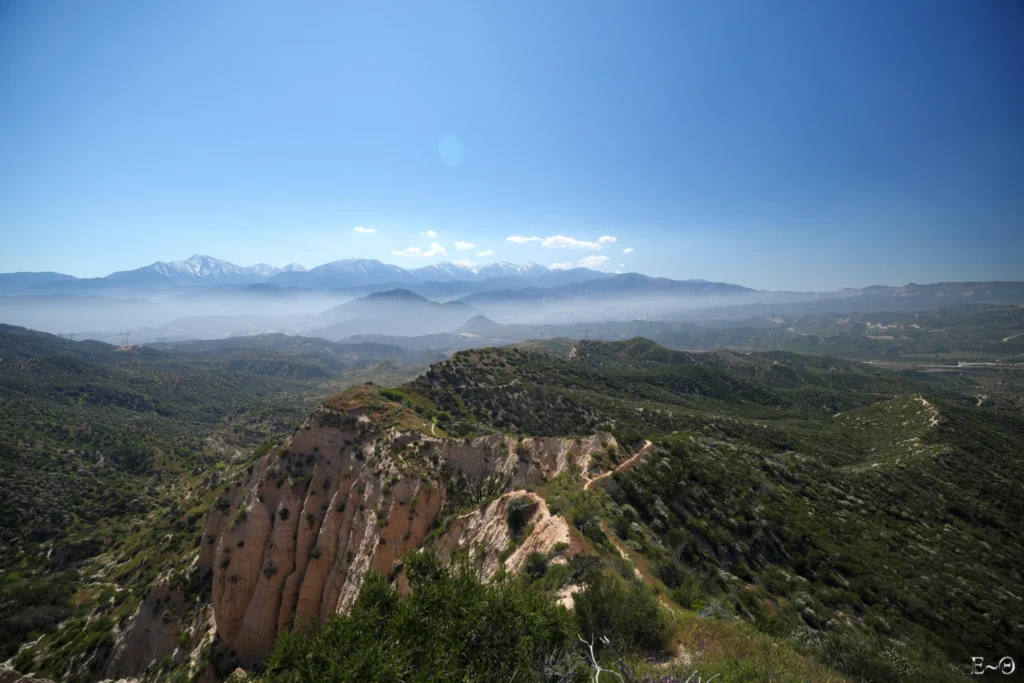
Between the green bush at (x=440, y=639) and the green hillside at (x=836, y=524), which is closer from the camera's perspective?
the green bush at (x=440, y=639)

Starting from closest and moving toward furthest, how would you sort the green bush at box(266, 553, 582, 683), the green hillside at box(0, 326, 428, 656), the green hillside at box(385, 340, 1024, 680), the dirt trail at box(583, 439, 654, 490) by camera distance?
1. the green bush at box(266, 553, 582, 683)
2. the green hillside at box(385, 340, 1024, 680)
3. the dirt trail at box(583, 439, 654, 490)
4. the green hillside at box(0, 326, 428, 656)

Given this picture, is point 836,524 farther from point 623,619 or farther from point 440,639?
point 440,639

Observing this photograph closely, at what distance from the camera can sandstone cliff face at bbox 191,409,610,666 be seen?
31.8 metres

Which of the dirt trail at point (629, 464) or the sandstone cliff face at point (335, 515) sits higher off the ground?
the dirt trail at point (629, 464)

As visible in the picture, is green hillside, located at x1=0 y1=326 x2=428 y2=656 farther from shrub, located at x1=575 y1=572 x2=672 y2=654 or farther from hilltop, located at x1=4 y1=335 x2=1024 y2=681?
shrub, located at x1=575 y1=572 x2=672 y2=654

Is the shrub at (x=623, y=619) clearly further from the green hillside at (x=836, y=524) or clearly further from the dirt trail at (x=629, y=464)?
the dirt trail at (x=629, y=464)

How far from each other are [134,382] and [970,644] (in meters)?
247

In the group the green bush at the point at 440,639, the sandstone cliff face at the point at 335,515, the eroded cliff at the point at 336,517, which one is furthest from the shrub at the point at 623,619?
the sandstone cliff face at the point at 335,515

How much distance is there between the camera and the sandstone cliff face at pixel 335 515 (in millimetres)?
31797

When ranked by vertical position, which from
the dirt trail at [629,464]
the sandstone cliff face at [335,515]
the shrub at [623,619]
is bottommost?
the sandstone cliff face at [335,515]

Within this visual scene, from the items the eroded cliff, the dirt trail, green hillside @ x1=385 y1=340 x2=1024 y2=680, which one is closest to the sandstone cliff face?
the eroded cliff

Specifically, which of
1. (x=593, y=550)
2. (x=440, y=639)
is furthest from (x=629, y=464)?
(x=440, y=639)

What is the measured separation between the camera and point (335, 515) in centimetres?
3525

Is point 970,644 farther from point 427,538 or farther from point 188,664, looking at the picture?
point 188,664
